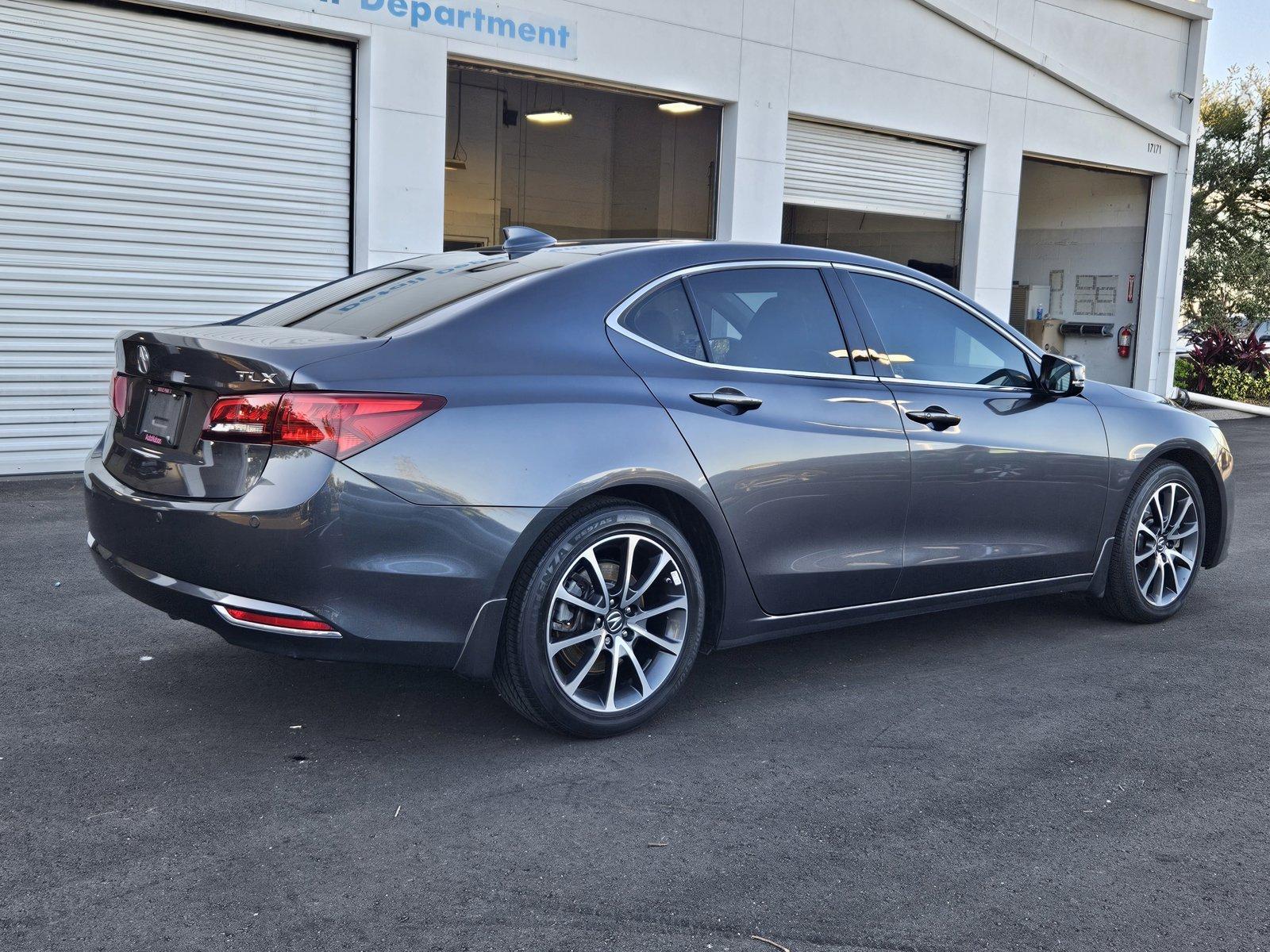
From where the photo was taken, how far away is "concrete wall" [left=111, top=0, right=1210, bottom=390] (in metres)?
10.5

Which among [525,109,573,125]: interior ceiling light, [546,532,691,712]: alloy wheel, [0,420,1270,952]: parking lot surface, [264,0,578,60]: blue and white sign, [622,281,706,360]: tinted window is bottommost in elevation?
[0,420,1270,952]: parking lot surface

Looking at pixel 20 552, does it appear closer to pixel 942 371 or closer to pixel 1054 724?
pixel 942 371

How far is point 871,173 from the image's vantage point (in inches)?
575

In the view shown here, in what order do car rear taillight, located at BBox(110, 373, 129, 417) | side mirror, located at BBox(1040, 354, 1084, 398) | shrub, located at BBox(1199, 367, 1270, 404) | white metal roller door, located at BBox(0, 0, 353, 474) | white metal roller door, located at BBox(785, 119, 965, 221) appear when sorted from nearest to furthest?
car rear taillight, located at BBox(110, 373, 129, 417), side mirror, located at BBox(1040, 354, 1084, 398), white metal roller door, located at BBox(0, 0, 353, 474), white metal roller door, located at BBox(785, 119, 965, 221), shrub, located at BBox(1199, 367, 1270, 404)

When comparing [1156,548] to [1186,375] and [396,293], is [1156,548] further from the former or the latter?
[1186,375]

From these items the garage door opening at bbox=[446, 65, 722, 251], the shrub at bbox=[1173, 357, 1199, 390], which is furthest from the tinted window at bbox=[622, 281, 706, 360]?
the shrub at bbox=[1173, 357, 1199, 390]

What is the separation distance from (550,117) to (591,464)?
15.5 m

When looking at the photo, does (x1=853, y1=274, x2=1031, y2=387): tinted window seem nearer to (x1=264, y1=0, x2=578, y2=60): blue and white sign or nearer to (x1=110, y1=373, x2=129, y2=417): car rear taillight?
(x1=110, y1=373, x2=129, y2=417): car rear taillight

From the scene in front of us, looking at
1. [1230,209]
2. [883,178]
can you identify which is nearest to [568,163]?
[883,178]

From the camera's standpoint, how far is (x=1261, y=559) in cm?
745

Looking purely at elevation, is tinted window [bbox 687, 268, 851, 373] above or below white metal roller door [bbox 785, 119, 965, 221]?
below

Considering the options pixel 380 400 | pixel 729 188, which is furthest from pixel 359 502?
pixel 729 188

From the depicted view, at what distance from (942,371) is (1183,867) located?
2.22 m

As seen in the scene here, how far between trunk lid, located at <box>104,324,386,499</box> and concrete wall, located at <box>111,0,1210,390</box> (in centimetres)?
637
